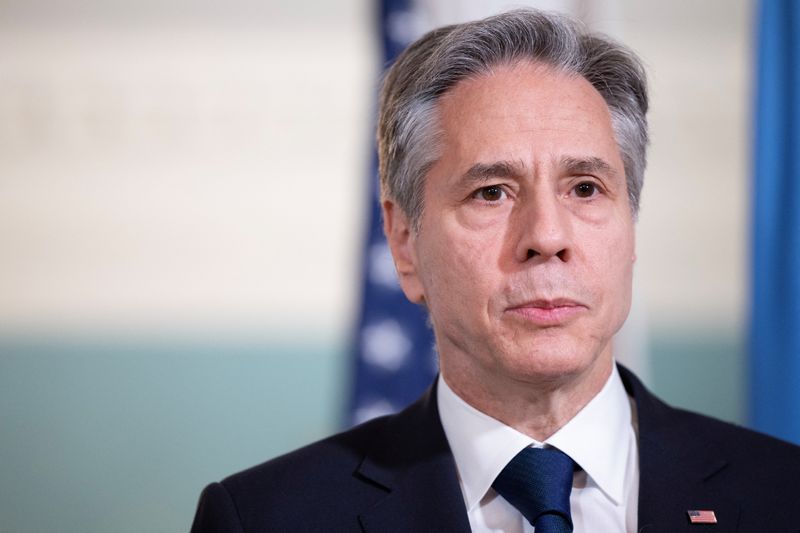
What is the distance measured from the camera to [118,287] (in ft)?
13.8

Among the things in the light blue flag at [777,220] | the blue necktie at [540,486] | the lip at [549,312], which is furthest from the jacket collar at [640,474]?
the light blue flag at [777,220]

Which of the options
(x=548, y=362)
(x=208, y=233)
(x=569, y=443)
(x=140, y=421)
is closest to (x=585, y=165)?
(x=548, y=362)

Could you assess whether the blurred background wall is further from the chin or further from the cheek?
the chin

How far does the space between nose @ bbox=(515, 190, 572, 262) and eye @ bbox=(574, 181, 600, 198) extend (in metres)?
0.07

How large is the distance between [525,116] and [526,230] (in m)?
0.25

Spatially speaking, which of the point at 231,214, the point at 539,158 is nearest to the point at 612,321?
the point at 539,158

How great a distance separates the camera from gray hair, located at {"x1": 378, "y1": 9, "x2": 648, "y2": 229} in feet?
6.87

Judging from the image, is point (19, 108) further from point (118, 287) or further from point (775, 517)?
point (775, 517)

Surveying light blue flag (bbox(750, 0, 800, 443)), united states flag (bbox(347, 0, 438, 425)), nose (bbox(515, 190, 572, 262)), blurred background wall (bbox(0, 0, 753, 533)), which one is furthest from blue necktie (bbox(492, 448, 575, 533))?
blurred background wall (bbox(0, 0, 753, 533))

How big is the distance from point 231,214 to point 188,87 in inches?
22.8

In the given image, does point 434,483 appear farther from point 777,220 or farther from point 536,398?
point 777,220

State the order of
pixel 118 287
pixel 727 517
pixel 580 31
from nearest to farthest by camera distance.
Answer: pixel 727 517, pixel 580 31, pixel 118 287

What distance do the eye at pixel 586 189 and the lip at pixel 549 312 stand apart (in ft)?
0.79

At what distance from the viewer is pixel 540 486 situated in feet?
6.29
